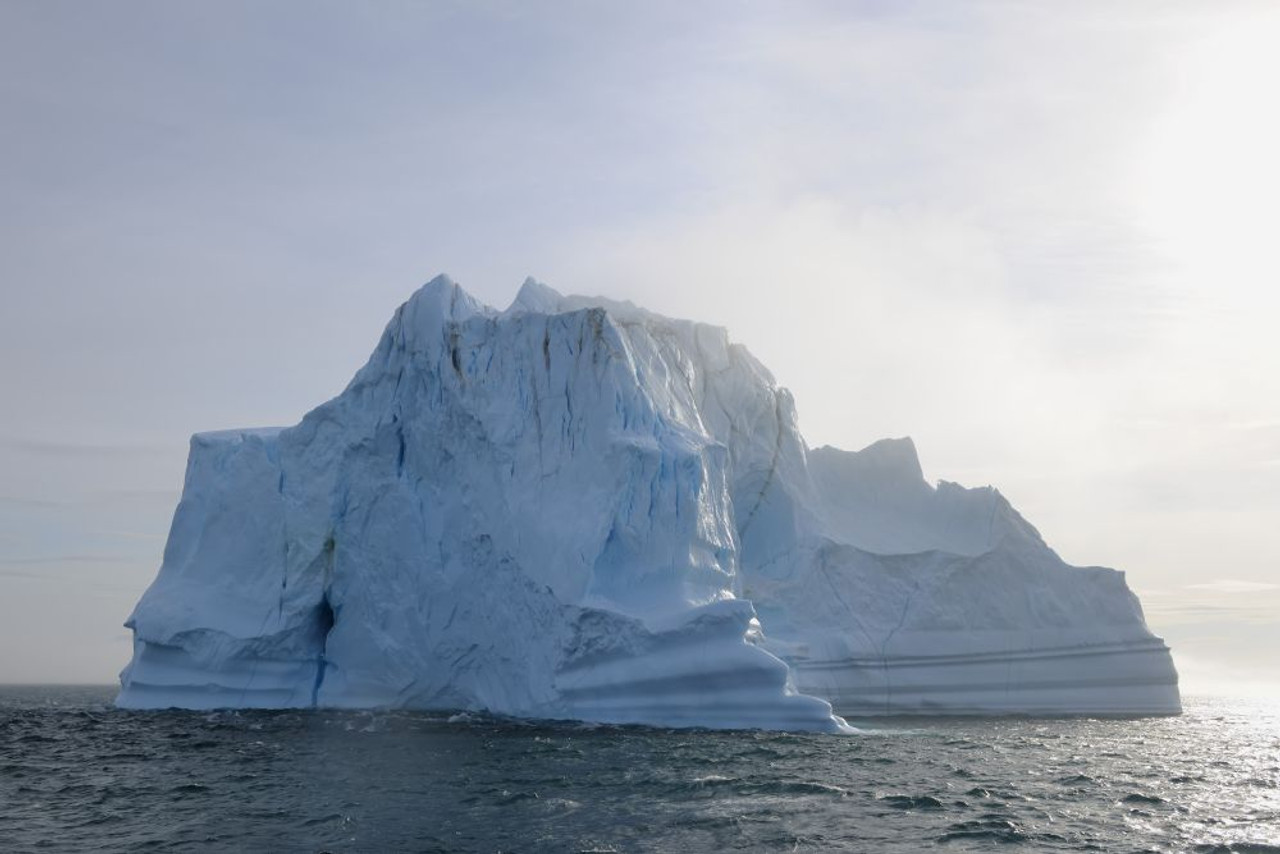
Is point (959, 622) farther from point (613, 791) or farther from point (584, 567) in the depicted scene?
point (613, 791)

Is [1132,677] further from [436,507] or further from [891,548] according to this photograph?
[436,507]

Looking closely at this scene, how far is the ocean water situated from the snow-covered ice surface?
1786mm

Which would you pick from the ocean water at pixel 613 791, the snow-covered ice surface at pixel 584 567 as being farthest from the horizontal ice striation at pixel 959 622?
the ocean water at pixel 613 791

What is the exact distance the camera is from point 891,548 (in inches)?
944

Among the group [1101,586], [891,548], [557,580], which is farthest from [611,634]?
[1101,586]

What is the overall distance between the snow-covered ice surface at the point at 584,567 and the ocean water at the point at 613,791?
5.86 feet

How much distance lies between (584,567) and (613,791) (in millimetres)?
6808

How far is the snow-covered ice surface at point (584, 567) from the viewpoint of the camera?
57.3ft

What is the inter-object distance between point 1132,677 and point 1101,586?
2026mm

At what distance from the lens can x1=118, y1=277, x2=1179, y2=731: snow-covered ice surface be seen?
1747cm

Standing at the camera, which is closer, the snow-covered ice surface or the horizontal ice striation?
the snow-covered ice surface

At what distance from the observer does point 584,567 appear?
17688mm

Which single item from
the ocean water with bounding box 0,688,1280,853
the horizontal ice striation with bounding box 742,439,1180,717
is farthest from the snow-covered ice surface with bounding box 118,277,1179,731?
the ocean water with bounding box 0,688,1280,853

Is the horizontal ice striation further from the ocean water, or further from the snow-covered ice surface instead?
the ocean water
